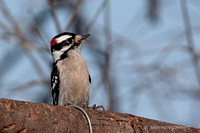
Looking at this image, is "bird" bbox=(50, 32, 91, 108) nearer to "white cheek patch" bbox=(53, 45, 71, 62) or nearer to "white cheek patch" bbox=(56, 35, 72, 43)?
"white cheek patch" bbox=(53, 45, 71, 62)

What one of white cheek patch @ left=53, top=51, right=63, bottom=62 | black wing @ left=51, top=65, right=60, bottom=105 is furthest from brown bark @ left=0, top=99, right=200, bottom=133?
white cheek patch @ left=53, top=51, right=63, bottom=62

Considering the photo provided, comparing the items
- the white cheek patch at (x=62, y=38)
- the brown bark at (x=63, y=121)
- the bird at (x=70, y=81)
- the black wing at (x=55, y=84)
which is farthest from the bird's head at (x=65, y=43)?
the brown bark at (x=63, y=121)

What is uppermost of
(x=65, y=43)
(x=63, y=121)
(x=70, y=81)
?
(x=65, y=43)

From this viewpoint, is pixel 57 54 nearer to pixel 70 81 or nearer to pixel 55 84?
pixel 55 84

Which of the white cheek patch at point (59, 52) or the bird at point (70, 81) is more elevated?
the white cheek patch at point (59, 52)

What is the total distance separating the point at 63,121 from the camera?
2865mm

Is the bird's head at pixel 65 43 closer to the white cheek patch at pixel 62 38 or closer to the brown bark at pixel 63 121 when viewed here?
the white cheek patch at pixel 62 38

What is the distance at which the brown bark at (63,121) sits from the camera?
8.41 ft

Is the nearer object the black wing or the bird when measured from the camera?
the bird

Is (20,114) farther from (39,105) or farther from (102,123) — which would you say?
(102,123)

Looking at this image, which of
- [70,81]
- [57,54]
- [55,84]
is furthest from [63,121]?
[57,54]

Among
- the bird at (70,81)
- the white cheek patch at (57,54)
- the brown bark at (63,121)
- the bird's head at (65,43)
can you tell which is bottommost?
the brown bark at (63,121)

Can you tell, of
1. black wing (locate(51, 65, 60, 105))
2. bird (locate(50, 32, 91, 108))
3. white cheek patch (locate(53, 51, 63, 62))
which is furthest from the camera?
white cheek patch (locate(53, 51, 63, 62))

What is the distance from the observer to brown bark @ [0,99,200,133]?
2.56 meters
